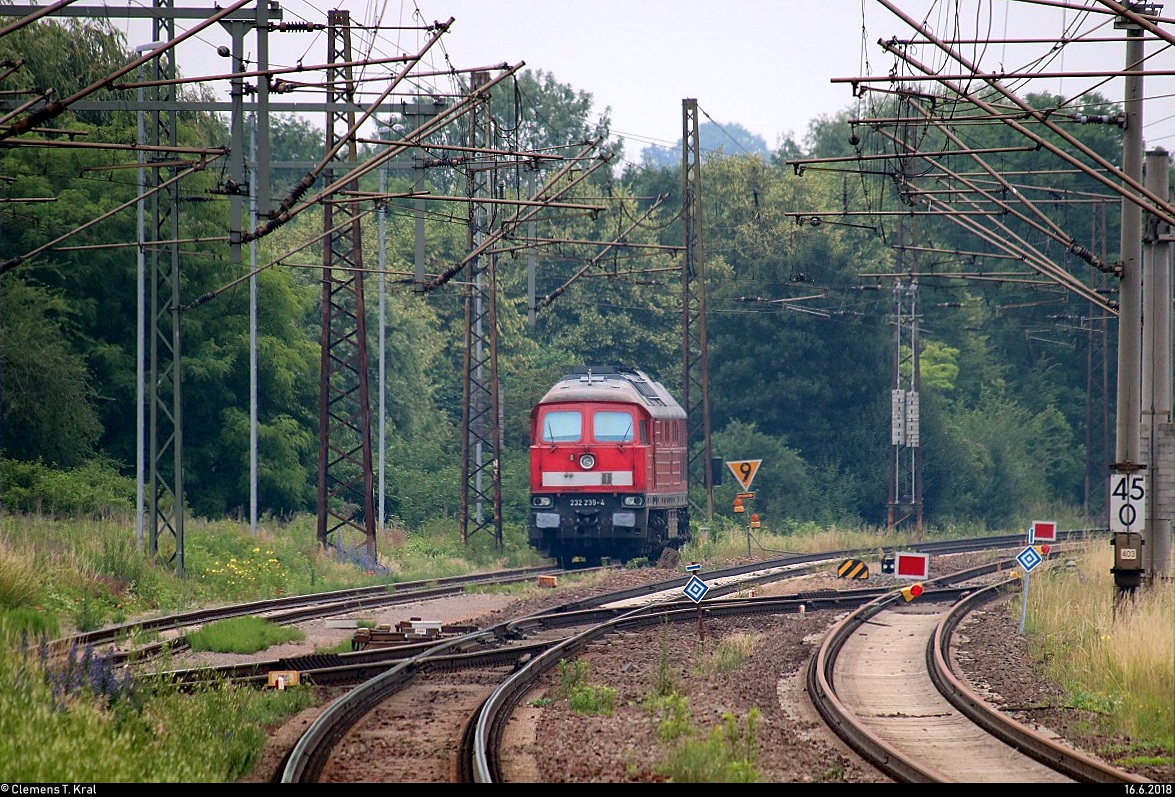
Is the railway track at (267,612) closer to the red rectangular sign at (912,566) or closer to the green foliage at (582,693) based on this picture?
the green foliage at (582,693)

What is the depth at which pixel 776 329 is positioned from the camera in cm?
5581

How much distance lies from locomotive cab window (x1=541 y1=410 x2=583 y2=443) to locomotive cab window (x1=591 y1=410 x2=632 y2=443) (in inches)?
16.2

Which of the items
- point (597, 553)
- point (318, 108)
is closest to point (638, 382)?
point (597, 553)

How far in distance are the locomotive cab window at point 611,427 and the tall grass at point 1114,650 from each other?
39.3ft

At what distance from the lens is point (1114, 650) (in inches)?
566

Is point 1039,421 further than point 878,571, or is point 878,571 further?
point 1039,421

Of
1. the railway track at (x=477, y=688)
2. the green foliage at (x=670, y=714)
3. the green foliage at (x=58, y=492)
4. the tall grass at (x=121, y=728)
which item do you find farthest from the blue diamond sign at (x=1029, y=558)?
the green foliage at (x=58, y=492)

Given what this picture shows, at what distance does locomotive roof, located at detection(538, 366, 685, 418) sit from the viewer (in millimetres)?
32156

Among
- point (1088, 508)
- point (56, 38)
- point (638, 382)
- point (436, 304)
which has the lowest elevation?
point (1088, 508)

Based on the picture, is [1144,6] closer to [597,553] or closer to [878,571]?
[878,571]

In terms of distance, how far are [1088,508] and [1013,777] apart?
48838 mm

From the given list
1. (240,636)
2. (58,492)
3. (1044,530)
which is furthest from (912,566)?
(58,492)

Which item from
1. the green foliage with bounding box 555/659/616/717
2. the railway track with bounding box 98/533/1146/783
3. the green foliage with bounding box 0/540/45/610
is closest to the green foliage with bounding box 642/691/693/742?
the green foliage with bounding box 555/659/616/717
